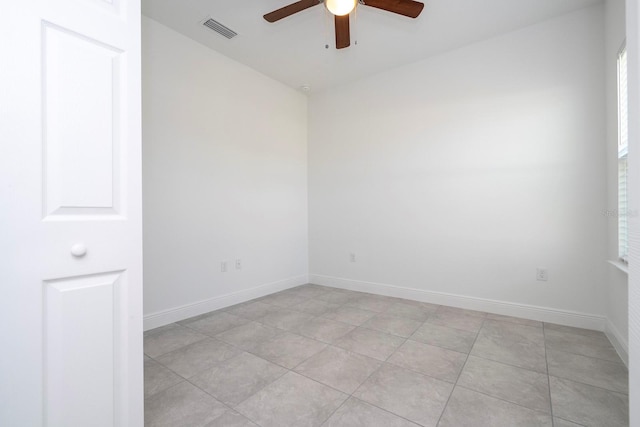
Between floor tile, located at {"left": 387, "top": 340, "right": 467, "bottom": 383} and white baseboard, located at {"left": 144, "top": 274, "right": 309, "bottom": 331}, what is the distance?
6.35 feet

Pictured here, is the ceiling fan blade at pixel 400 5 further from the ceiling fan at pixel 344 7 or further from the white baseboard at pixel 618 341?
the white baseboard at pixel 618 341

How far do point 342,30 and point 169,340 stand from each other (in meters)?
2.86

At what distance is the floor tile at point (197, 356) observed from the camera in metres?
1.94

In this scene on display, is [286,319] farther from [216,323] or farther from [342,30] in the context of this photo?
[342,30]

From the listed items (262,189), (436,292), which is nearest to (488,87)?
(436,292)

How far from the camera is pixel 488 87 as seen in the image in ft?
9.79

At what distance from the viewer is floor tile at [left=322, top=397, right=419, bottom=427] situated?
1.42m

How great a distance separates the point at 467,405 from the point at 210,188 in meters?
2.85

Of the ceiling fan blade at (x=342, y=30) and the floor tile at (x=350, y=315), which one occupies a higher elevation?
the ceiling fan blade at (x=342, y=30)

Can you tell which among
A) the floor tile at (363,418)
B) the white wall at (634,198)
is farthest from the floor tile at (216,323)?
the white wall at (634,198)

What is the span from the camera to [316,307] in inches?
126

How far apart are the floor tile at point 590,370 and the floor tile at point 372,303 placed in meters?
1.47

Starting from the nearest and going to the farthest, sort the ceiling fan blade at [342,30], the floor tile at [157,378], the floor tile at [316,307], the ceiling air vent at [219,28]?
the floor tile at [157,378] → the ceiling fan blade at [342,30] → the ceiling air vent at [219,28] → the floor tile at [316,307]

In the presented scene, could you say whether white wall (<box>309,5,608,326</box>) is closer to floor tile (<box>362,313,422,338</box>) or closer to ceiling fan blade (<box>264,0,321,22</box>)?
floor tile (<box>362,313,422,338</box>)
